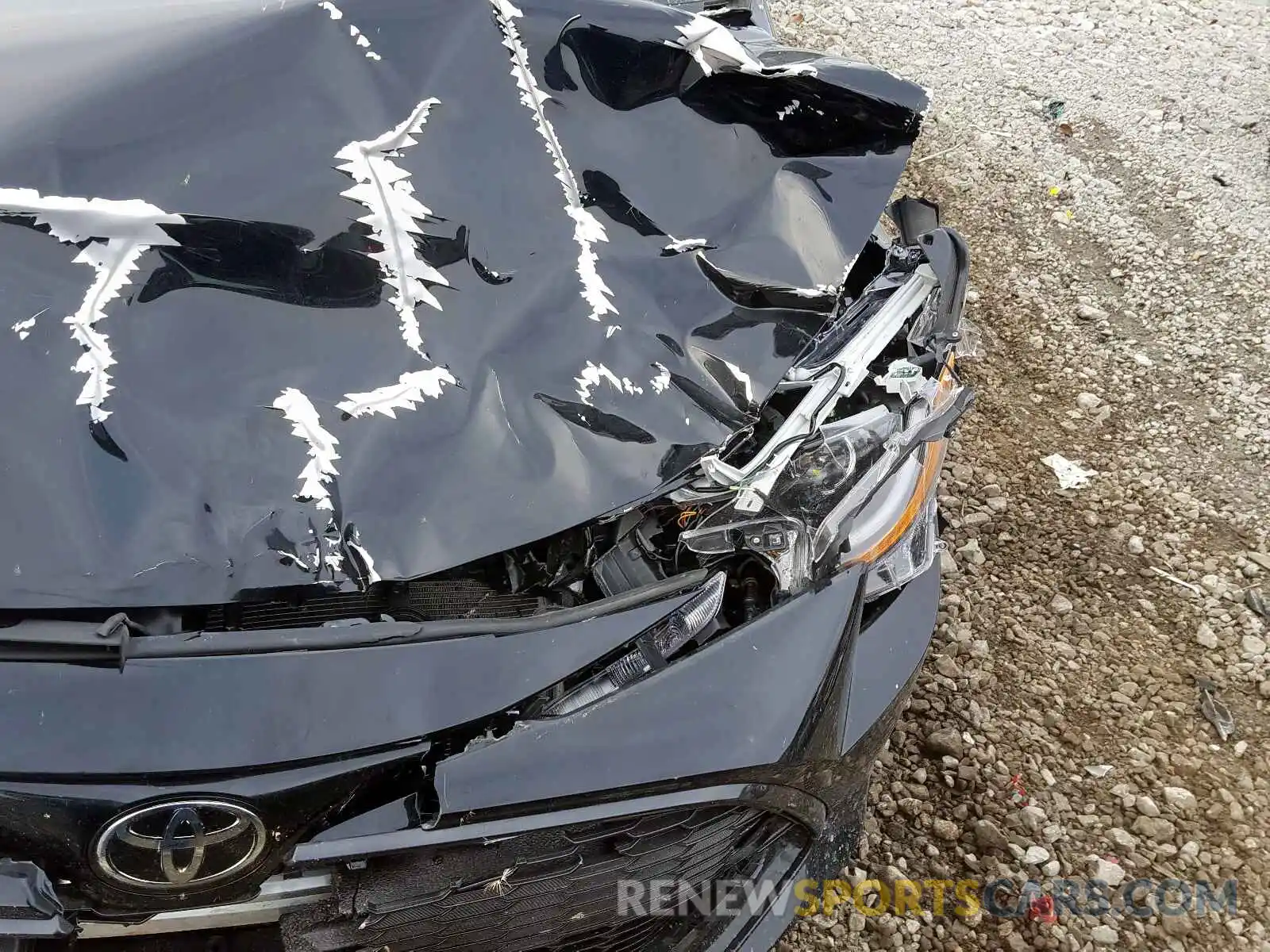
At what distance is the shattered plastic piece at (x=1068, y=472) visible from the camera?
301 centimetres

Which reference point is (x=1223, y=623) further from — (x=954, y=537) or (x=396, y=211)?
(x=396, y=211)

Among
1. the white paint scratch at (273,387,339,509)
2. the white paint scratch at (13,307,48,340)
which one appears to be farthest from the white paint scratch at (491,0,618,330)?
the white paint scratch at (13,307,48,340)

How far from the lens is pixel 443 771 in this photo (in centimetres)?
125

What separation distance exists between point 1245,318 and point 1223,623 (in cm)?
144

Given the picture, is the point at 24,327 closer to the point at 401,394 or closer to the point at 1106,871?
the point at 401,394

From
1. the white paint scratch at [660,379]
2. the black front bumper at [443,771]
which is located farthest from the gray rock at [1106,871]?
the white paint scratch at [660,379]

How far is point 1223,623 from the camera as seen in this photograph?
8.76 feet

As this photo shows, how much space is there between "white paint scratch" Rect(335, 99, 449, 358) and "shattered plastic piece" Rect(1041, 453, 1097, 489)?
221 cm

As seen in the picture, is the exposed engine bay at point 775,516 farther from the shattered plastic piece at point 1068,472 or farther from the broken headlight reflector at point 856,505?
the shattered plastic piece at point 1068,472

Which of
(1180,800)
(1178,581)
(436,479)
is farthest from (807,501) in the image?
(1178,581)

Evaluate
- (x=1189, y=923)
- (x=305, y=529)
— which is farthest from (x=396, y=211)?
(x=1189, y=923)

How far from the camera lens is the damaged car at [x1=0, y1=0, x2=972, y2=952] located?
1247 mm

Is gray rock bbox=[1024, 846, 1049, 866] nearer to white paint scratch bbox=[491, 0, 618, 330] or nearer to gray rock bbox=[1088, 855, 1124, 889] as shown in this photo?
gray rock bbox=[1088, 855, 1124, 889]

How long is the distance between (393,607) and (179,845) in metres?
0.43
